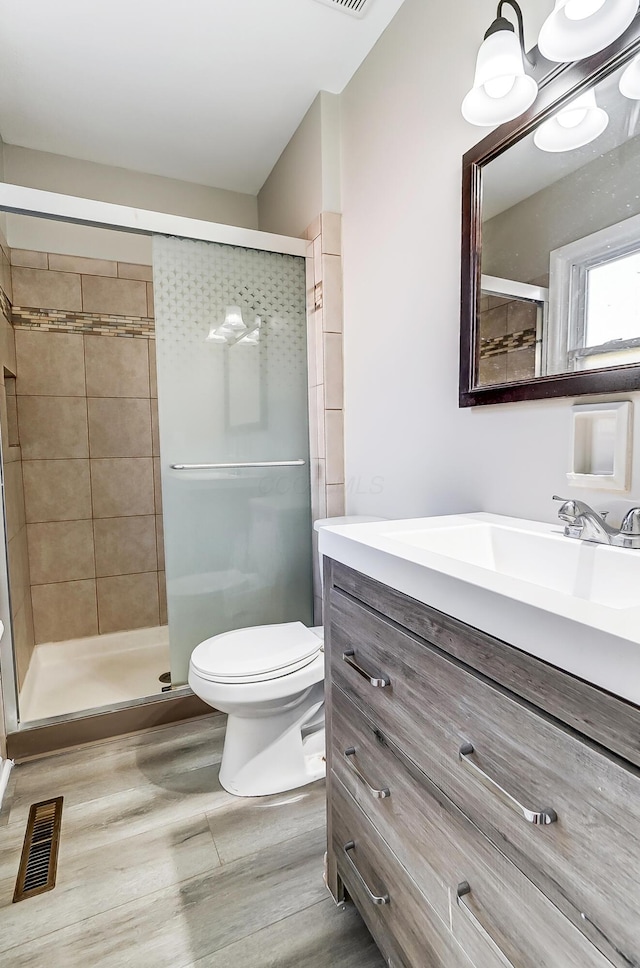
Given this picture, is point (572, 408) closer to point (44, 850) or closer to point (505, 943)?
point (505, 943)

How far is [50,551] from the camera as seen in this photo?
2.54 metres

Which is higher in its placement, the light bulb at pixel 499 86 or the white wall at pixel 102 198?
the white wall at pixel 102 198

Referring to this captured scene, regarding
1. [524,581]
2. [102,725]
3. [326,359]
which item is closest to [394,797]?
[524,581]

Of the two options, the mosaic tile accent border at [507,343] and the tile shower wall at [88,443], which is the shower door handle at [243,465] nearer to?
the tile shower wall at [88,443]

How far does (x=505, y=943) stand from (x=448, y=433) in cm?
112

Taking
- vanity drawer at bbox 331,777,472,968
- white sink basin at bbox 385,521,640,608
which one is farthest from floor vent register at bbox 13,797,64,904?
white sink basin at bbox 385,521,640,608

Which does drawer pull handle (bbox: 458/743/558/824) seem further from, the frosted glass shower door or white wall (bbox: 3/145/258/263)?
white wall (bbox: 3/145/258/263)

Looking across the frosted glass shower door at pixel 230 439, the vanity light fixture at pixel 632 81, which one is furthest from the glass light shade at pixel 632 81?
the frosted glass shower door at pixel 230 439

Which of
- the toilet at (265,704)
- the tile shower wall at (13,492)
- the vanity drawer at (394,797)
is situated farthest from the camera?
the tile shower wall at (13,492)

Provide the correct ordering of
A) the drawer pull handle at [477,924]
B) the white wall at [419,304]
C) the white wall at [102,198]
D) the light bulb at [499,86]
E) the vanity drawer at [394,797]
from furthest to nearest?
the white wall at [102,198], the white wall at [419,304], the light bulb at [499,86], the vanity drawer at [394,797], the drawer pull handle at [477,924]

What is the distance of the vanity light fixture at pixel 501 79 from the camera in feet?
3.40

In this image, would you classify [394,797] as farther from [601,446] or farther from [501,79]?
[501,79]

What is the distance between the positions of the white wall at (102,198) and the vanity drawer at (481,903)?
2.77 metres

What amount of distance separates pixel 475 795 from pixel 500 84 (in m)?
1.38
